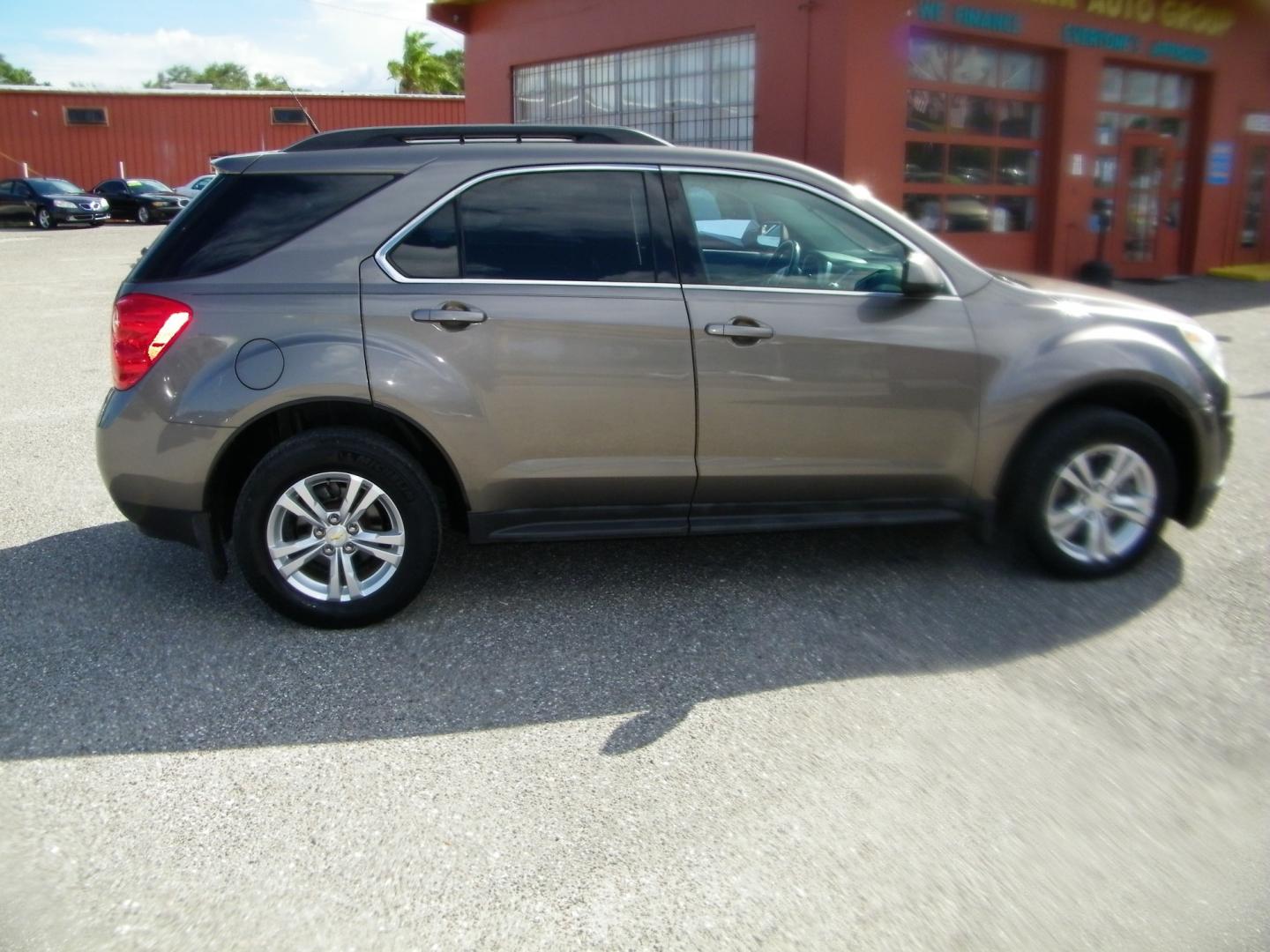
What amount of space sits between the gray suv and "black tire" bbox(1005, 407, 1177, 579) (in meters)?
0.01

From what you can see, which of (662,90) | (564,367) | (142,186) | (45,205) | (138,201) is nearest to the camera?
(564,367)

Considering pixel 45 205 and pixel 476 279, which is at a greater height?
pixel 45 205

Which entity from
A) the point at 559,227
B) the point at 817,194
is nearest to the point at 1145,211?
the point at 817,194

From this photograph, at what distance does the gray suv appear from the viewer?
13.3 feet

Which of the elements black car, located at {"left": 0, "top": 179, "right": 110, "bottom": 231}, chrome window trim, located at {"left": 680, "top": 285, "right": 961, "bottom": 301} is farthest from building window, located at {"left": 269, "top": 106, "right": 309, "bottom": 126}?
chrome window trim, located at {"left": 680, "top": 285, "right": 961, "bottom": 301}

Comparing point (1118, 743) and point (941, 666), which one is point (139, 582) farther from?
point (1118, 743)

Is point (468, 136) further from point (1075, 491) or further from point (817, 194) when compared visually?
point (1075, 491)

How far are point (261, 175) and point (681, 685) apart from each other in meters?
2.41

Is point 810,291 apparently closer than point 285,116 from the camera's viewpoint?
Yes

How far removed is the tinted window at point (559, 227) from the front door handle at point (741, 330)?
0.32 metres

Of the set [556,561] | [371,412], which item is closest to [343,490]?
[371,412]

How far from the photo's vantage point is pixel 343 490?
4152 millimetres

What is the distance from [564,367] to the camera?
4141 millimetres

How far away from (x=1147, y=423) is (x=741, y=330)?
188 centimetres
